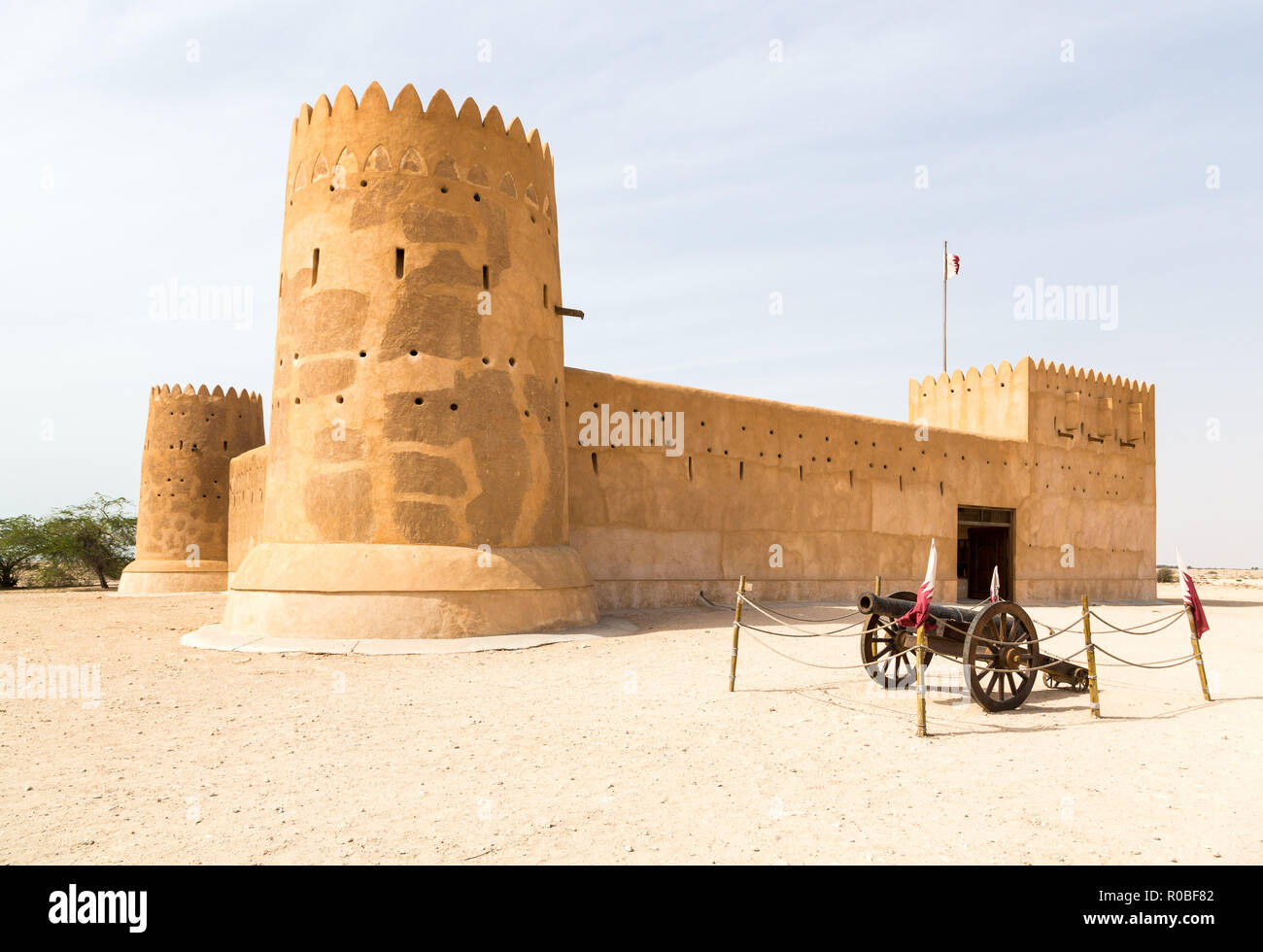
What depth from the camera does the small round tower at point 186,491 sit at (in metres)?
24.3

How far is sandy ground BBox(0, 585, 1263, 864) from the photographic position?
430 cm

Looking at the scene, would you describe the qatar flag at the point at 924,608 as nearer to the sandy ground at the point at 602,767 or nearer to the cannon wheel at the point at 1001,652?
the cannon wheel at the point at 1001,652

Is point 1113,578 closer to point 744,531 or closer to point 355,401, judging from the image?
point 744,531

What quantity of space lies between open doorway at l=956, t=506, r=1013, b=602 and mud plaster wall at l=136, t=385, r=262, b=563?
19191 mm

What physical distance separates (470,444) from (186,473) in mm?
16535

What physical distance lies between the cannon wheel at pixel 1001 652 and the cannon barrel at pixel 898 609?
20 centimetres

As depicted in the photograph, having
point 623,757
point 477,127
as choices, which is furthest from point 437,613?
point 477,127

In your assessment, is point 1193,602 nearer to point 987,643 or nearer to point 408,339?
point 987,643

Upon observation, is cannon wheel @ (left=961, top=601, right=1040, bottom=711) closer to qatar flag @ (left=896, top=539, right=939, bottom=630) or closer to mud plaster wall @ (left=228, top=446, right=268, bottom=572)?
qatar flag @ (left=896, top=539, right=939, bottom=630)

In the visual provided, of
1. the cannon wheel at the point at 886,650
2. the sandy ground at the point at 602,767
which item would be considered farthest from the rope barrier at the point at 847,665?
the sandy ground at the point at 602,767

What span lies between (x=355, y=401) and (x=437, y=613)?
2.92 metres

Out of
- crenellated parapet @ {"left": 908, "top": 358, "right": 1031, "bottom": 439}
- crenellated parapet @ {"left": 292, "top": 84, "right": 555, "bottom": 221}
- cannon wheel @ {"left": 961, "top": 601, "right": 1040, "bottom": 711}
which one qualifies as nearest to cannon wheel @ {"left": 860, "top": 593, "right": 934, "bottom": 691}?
cannon wheel @ {"left": 961, "top": 601, "right": 1040, "bottom": 711}

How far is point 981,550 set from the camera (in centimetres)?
2256
